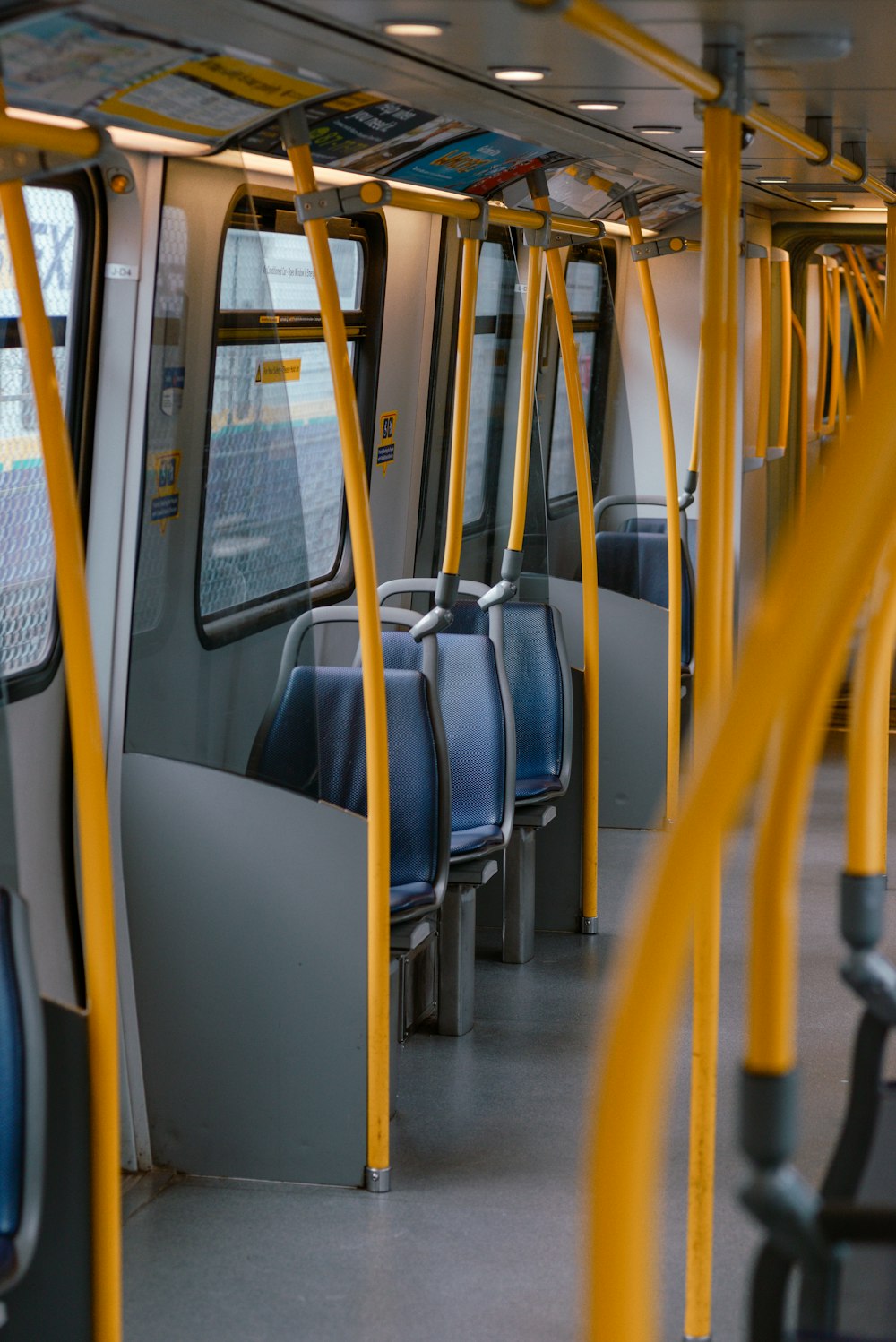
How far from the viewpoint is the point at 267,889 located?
3.54m

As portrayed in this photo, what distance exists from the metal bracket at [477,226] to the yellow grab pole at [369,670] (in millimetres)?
637

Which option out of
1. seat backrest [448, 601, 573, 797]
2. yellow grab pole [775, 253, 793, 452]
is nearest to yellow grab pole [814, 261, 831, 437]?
yellow grab pole [775, 253, 793, 452]

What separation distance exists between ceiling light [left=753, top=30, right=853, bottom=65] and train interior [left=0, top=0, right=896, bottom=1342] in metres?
0.01

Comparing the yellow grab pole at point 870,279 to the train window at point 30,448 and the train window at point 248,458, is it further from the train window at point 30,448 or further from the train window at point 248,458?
the train window at point 30,448

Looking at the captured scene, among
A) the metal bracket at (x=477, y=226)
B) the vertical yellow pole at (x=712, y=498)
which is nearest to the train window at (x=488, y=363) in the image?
the metal bracket at (x=477, y=226)

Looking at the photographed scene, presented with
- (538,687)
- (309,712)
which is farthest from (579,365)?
(309,712)

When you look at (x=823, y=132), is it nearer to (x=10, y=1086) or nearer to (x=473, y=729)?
(x=473, y=729)

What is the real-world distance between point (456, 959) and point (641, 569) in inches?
113

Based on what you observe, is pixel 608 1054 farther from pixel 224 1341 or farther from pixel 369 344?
pixel 369 344

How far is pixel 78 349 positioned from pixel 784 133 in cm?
154

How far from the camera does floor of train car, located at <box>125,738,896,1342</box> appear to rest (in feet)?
10.1

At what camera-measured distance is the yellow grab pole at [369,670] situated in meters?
3.27

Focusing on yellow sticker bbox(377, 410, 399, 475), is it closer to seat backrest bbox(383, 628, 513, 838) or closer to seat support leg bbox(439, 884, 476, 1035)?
seat backrest bbox(383, 628, 513, 838)

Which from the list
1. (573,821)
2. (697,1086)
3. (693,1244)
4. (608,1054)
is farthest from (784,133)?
(573,821)
